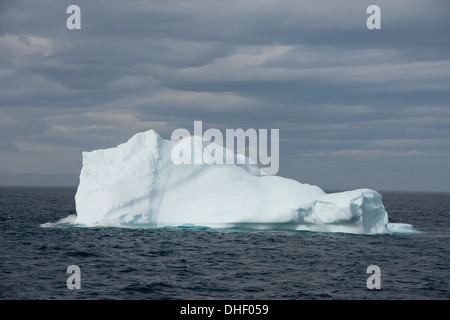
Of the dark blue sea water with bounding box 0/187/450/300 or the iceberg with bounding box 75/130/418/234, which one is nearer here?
the dark blue sea water with bounding box 0/187/450/300

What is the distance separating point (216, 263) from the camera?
2333 cm

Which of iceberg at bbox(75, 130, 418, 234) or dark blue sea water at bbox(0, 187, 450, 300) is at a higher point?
iceberg at bbox(75, 130, 418, 234)

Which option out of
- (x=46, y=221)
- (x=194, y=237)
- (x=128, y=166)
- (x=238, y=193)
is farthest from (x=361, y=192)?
(x=46, y=221)

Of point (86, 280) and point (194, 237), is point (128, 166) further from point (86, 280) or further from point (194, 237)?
point (86, 280)

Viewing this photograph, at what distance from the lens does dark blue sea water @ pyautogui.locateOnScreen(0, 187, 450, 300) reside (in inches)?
721

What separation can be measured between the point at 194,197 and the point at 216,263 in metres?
10.5

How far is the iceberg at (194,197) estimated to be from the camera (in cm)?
3128

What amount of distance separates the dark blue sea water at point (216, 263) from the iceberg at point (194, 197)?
0.82m

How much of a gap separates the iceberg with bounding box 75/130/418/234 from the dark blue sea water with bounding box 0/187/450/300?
32.2 inches

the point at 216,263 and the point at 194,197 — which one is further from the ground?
the point at 194,197

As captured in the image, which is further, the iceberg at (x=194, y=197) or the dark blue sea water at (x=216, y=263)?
the iceberg at (x=194, y=197)

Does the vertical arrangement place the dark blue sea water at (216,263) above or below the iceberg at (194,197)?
below

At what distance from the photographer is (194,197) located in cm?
3350

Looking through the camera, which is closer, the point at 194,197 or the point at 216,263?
the point at 216,263
